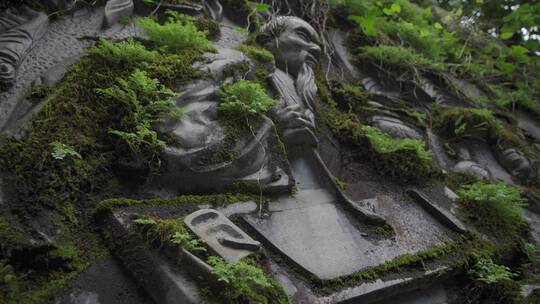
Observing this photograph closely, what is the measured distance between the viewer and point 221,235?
8.46ft

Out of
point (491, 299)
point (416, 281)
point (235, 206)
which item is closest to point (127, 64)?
point (235, 206)

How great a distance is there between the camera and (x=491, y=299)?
3367mm

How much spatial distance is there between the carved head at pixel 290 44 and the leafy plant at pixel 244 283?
285cm

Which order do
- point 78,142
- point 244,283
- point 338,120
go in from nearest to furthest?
point 244,283
point 78,142
point 338,120

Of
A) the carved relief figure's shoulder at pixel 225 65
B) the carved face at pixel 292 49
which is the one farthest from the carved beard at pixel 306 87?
the carved relief figure's shoulder at pixel 225 65

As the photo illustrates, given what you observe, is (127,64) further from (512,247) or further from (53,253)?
(512,247)

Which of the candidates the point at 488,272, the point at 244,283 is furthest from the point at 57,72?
the point at 488,272

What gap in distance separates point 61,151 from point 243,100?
1430mm

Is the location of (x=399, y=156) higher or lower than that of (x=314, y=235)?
higher

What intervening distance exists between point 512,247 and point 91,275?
366 cm

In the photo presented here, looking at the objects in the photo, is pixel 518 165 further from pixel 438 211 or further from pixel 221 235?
pixel 221 235

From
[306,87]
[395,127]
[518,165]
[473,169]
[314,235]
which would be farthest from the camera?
[518,165]

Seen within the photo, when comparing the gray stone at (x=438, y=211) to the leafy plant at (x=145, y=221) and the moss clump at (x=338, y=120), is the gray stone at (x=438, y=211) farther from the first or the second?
the leafy plant at (x=145, y=221)

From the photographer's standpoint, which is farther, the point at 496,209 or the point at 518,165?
the point at 518,165
